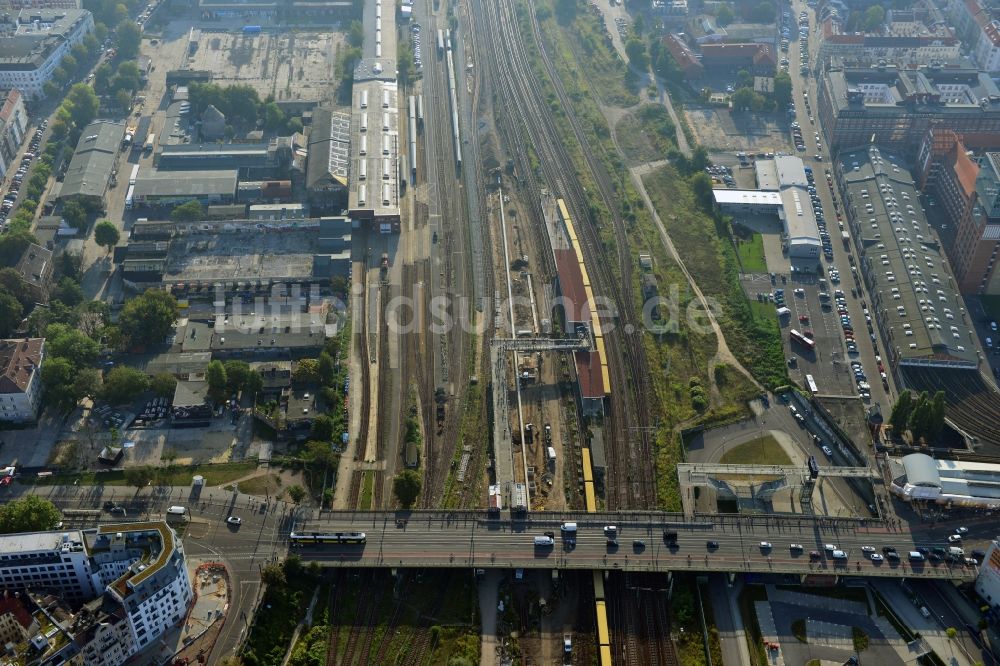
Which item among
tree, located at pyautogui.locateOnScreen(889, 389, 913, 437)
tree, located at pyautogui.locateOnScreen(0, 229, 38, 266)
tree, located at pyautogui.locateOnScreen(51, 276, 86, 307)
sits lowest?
tree, located at pyautogui.locateOnScreen(889, 389, 913, 437)

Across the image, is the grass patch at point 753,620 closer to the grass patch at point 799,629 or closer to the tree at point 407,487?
the grass patch at point 799,629

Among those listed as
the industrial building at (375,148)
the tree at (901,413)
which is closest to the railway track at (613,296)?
the industrial building at (375,148)

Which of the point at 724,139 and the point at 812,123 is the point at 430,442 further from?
the point at 812,123

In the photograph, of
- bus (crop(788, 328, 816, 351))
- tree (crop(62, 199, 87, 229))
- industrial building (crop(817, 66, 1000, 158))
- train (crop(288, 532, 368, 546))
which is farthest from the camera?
industrial building (crop(817, 66, 1000, 158))

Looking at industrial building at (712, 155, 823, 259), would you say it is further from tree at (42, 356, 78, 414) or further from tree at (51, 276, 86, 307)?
tree at (42, 356, 78, 414)

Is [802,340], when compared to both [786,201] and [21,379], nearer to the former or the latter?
[786,201]

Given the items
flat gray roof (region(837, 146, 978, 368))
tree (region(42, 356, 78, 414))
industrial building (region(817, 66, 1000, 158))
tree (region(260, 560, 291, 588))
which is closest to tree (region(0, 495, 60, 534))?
tree (region(42, 356, 78, 414))

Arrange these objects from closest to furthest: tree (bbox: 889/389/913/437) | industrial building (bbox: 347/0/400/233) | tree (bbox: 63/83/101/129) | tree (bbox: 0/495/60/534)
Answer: tree (bbox: 0/495/60/534) → tree (bbox: 889/389/913/437) → industrial building (bbox: 347/0/400/233) → tree (bbox: 63/83/101/129)
